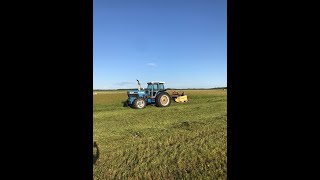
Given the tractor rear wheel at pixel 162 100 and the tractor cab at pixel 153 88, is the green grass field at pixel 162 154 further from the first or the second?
the tractor cab at pixel 153 88

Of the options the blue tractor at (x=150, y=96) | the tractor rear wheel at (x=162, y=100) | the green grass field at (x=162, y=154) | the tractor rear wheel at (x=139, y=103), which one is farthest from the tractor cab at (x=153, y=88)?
the green grass field at (x=162, y=154)

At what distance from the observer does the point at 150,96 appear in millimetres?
15680

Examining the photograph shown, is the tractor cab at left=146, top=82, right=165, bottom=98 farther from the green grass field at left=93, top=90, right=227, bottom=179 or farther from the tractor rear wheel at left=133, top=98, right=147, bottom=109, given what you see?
the green grass field at left=93, top=90, right=227, bottom=179

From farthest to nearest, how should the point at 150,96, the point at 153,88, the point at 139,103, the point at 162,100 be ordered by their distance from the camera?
the point at 153,88
the point at 150,96
the point at 162,100
the point at 139,103

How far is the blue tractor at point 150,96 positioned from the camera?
14.5 meters

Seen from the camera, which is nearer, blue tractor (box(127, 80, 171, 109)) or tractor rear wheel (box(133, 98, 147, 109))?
tractor rear wheel (box(133, 98, 147, 109))

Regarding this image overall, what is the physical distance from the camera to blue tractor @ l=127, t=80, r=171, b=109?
14.5 meters

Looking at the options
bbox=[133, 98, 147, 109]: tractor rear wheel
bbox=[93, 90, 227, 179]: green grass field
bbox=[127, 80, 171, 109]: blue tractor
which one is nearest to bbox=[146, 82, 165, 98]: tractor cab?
bbox=[127, 80, 171, 109]: blue tractor

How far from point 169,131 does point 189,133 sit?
0.60 metres

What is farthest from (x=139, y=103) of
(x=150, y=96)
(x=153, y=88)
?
(x=153, y=88)

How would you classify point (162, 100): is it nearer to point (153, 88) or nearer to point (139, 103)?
point (153, 88)

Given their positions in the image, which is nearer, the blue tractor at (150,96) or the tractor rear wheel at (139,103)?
the tractor rear wheel at (139,103)
